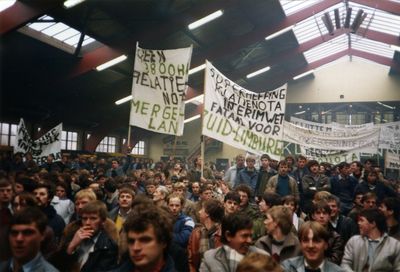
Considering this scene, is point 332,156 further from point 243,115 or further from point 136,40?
point 136,40

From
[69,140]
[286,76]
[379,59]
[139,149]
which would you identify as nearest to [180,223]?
[286,76]

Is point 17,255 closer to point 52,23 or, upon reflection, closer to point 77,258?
point 77,258

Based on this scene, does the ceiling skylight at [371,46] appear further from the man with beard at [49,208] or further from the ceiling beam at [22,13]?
the man with beard at [49,208]

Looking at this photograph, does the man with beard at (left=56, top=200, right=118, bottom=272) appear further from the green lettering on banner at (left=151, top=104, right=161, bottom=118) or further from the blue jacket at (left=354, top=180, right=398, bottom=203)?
the blue jacket at (left=354, top=180, right=398, bottom=203)

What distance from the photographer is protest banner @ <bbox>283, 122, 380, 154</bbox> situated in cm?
Answer: 1238

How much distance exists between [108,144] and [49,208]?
2376 cm

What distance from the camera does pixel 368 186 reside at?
601 centimetres

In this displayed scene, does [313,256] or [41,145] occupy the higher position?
[41,145]

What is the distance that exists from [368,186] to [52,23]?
1005 centimetres

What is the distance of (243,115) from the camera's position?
704 centimetres

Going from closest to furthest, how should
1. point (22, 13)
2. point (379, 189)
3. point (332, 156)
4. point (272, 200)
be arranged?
point (272, 200) < point (379, 189) < point (22, 13) < point (332, 156)

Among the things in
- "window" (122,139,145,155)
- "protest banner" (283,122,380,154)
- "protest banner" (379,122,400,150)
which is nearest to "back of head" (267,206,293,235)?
"protest banner" (283,122,380,154)

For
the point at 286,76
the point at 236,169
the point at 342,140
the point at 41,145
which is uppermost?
the point at 286,76

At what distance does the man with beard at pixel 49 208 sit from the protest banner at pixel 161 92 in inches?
102
